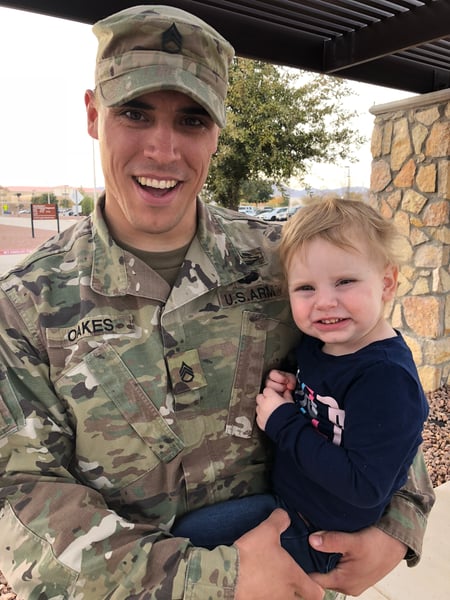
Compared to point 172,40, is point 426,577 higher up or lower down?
lower down

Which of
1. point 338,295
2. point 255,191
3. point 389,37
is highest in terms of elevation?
point 389,37

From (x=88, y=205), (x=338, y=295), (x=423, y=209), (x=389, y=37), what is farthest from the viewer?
(x=423, y=209)

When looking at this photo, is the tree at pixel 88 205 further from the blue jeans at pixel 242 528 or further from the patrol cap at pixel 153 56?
the blue jeans at pixel 242 528

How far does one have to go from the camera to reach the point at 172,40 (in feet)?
3.97

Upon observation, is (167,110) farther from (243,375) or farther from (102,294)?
(243,375)

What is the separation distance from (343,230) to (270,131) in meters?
10.2

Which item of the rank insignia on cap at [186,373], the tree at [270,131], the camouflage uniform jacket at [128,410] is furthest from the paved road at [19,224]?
the rank insignia on cap at [186,373]

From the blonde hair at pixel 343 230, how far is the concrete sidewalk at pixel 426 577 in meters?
1.98

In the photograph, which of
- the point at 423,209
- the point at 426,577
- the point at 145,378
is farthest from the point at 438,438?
the point at 145,378

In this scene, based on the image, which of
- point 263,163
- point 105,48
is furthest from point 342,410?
point 263,163

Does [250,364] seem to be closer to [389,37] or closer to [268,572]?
[268,572]

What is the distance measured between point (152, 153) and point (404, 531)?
3.88ft

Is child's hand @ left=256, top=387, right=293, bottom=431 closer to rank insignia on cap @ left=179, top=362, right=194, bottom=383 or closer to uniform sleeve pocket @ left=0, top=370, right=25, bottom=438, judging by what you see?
rank insignia on cap @ left=179, top=362, right=194, bottom=383

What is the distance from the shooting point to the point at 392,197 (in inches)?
192
